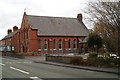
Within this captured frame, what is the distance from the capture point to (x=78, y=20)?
69938 millimetres

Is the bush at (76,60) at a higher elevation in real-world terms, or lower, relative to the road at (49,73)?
higher

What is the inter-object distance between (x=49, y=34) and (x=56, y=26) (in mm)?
4866

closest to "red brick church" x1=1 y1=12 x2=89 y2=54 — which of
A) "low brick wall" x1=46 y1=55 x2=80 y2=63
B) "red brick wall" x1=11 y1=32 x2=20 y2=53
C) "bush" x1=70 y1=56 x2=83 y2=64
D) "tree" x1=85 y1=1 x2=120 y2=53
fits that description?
"red brick wall" x1=11 y1=32 x2=20 y2=53

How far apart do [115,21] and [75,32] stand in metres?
44.3

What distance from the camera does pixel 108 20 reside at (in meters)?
20.0

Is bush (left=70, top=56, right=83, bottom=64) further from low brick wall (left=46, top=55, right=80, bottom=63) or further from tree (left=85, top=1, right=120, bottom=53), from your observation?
tree (left=85, top=1, right=120, bottom=53)

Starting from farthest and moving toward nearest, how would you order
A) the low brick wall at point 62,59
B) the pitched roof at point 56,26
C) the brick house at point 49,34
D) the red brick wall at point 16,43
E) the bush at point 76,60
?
the red brick wall at point 16,43 → the pitched roof at point 56,26 → the brick house at point 49,34 → the low brick wall at point 62,59 → the bush at point 76,60

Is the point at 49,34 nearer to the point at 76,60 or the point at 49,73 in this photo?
the point at 76,60

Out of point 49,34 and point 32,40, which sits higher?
point 49,34

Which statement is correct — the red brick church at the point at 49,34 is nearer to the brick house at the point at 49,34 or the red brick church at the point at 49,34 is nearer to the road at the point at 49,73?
the brick house at the point at 49,34

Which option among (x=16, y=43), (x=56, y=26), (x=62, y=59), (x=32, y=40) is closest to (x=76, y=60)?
(x=62, y=59)

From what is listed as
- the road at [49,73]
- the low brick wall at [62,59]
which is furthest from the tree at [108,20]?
the low brick wall at [62,59]

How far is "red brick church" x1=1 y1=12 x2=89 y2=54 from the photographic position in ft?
189

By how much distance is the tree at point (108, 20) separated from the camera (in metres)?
18.4
